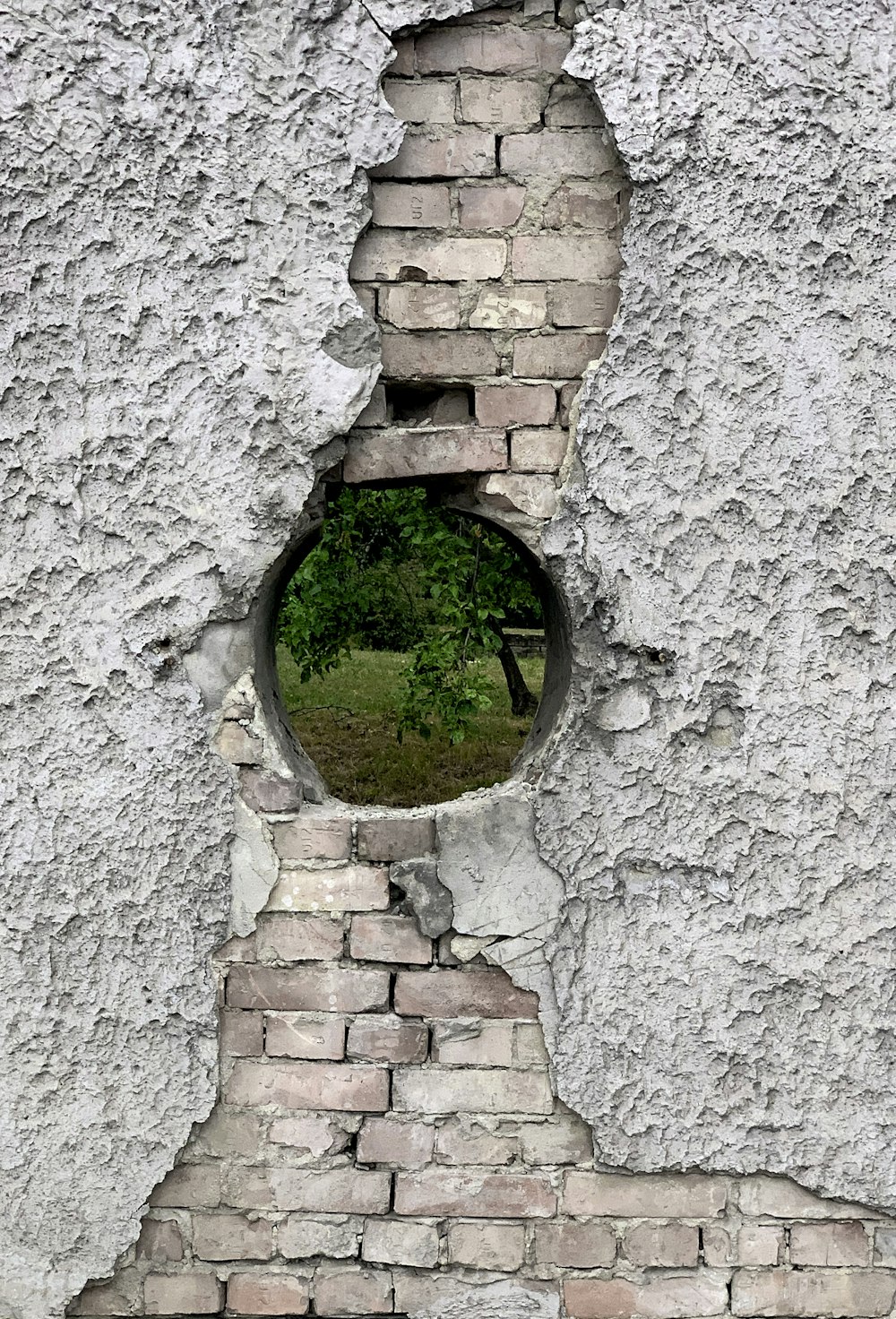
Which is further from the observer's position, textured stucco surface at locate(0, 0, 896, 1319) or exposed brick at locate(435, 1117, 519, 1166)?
exposed brick at locate(435, 1117, 519, 1166)

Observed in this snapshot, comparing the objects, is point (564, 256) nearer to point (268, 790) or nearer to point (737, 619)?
point (737, 619)

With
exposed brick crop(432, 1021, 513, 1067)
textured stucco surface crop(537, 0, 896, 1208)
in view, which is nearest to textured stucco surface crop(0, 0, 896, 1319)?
textured stucco surface crop(537, 0, 896, 1208)

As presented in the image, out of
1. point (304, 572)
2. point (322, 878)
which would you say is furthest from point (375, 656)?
point (322, 878)

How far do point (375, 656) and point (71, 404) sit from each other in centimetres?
863

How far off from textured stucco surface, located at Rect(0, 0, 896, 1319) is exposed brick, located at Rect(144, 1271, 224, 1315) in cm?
14

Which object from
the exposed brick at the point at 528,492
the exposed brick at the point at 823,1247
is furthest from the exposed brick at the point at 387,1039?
the exposed brick at the point at 528,492

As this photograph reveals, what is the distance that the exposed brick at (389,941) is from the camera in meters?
2.00

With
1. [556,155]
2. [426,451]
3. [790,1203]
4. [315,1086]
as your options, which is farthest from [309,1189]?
[556,155]

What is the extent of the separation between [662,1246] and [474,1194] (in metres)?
0.39

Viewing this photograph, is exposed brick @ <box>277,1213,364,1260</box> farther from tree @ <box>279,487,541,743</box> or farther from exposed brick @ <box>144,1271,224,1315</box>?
tree @ <box>279,487,541,743</box>

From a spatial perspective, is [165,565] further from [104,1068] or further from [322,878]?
[104,1068]

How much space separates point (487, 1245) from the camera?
200cm

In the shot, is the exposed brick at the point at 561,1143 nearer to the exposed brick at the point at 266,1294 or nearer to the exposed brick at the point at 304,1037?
the exposed brick at the point at 304,1037

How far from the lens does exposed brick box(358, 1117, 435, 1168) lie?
6.57 feet
